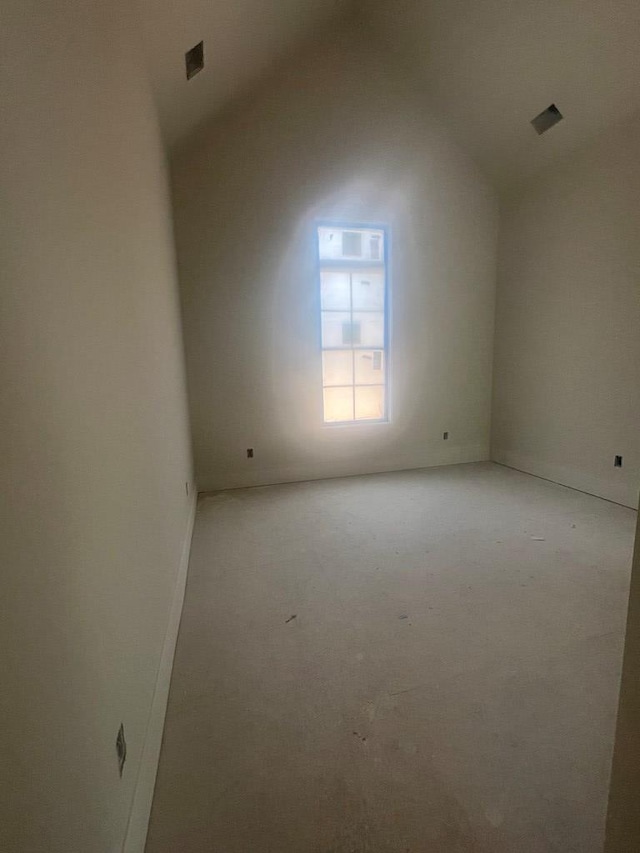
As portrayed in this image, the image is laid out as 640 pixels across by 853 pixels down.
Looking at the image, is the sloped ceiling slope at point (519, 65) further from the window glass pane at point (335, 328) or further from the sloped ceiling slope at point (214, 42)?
the window glass pane at point (335, 328)

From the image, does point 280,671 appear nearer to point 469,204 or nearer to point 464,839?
point 464,839

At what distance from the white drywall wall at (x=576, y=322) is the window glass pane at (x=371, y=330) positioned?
1.30 m

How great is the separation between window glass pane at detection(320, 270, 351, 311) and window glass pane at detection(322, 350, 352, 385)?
441 mm

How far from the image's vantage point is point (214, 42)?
87.7 inches

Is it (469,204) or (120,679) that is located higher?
(469,204)

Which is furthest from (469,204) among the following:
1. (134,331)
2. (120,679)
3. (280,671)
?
(120,679)

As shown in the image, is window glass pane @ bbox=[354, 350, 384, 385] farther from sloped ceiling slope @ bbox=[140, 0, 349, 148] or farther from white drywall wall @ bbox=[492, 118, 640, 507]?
sloped ceiling slope @ bbox=[140, 0, 349, 148]

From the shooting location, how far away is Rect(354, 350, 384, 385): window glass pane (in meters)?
4.01

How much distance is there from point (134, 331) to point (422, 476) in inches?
124

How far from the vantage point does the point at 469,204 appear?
3926 millimetres

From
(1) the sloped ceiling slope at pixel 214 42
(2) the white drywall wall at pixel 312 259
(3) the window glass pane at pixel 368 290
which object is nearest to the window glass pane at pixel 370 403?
(2) the white drywall wall at pixel 312 259

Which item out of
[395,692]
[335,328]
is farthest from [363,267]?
[395,692]

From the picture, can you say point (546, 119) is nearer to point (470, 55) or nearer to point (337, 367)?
point (470, 55)

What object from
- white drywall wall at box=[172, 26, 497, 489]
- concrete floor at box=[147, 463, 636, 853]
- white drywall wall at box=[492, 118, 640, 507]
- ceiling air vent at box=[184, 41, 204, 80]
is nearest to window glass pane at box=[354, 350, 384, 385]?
white drywall wall at box=[172, 26, 497, 489]
